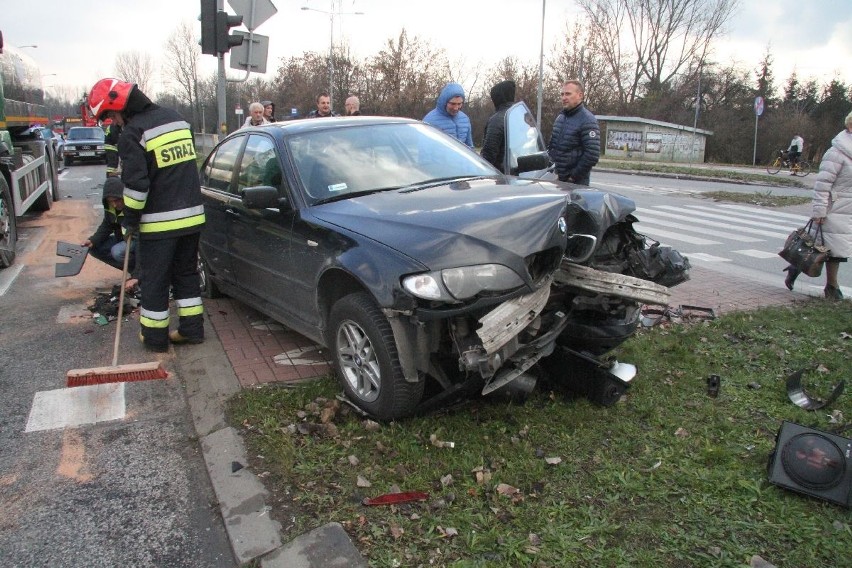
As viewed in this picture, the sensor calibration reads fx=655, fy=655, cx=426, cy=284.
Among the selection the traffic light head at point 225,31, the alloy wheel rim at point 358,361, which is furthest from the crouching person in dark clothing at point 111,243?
the traffic light head at point 225,31

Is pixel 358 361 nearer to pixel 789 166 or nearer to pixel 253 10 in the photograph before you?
pixel 253 10

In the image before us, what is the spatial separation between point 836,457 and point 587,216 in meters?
1.70

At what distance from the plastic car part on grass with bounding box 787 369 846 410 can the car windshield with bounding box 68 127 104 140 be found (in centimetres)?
2866

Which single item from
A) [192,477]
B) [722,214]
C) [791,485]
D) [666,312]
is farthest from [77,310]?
[722,214]

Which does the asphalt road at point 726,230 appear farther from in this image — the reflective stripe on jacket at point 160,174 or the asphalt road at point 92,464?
the asphalt road at point 92,464

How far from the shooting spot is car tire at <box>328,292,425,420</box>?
3.45 metres

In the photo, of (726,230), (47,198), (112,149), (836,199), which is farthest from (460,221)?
(47,198)

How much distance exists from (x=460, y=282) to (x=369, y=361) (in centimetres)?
81

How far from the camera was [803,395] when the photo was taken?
402 cm

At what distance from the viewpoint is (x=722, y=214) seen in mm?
13211

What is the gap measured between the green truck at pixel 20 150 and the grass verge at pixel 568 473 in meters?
6.25

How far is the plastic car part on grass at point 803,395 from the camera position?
12.8ft

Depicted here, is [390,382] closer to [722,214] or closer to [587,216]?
[587,216]

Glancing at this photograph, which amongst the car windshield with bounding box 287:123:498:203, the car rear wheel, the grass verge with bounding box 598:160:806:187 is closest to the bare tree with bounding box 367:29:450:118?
the grass verge with bounding box 598:160:806:187
